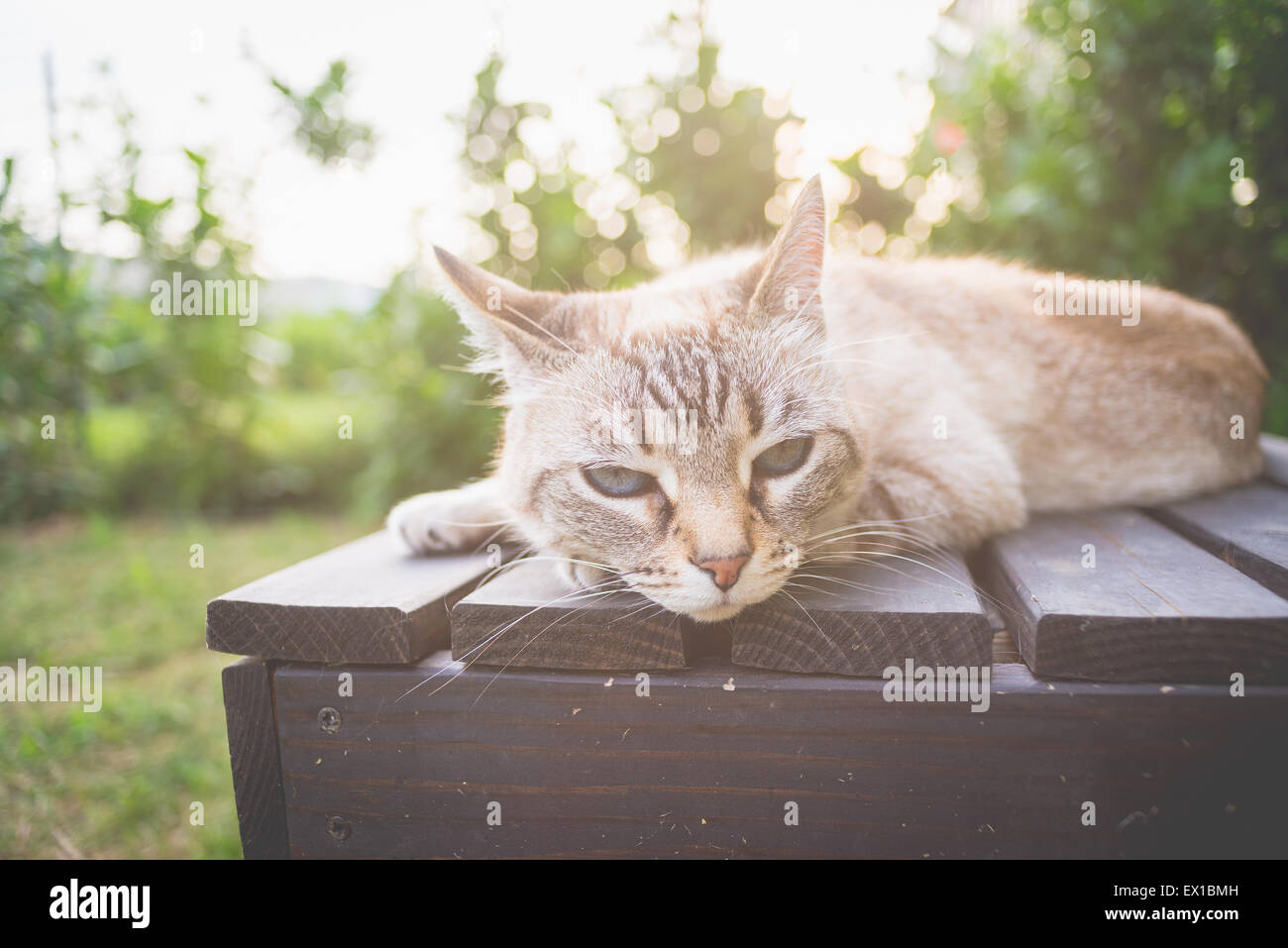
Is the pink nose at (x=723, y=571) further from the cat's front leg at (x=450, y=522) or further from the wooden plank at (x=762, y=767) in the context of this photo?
the cat's front leg at (x=450, y=522)

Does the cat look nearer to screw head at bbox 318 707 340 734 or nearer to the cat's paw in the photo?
the cat's paw

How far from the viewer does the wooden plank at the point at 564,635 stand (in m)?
1.52

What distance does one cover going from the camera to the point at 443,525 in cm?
214

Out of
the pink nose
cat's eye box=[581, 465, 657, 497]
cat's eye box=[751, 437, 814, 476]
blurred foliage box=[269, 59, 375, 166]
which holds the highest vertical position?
blurred foliage box=[269, 59, 375, 166]

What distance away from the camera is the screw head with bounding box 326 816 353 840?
1601mm

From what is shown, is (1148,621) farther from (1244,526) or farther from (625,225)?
(625,225)

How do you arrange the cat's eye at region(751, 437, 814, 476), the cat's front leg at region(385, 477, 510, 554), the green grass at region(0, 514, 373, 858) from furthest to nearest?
the green grass at region(0, 514, 373, 858), the cat's front leg at region(385, 477, 510, 554), the cat's eye at region(751, 437, 814, 476)

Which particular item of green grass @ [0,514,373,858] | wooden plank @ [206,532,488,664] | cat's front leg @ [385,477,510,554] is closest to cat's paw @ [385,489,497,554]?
cat's front leg @ [385,477,510,554]

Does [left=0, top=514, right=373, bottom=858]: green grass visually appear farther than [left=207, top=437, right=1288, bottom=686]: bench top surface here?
Yes

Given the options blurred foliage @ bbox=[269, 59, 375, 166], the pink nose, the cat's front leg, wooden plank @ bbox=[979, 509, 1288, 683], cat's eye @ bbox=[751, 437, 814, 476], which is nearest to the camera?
wooden plank @ bbox=[979, 509, 1288, 683]

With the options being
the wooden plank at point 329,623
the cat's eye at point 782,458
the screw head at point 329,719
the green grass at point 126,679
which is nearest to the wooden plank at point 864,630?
the cat's eye at point 782,458

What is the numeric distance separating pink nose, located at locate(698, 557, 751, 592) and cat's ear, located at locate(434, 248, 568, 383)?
0.68 m

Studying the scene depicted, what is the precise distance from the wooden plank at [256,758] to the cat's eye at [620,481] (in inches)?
30.9
